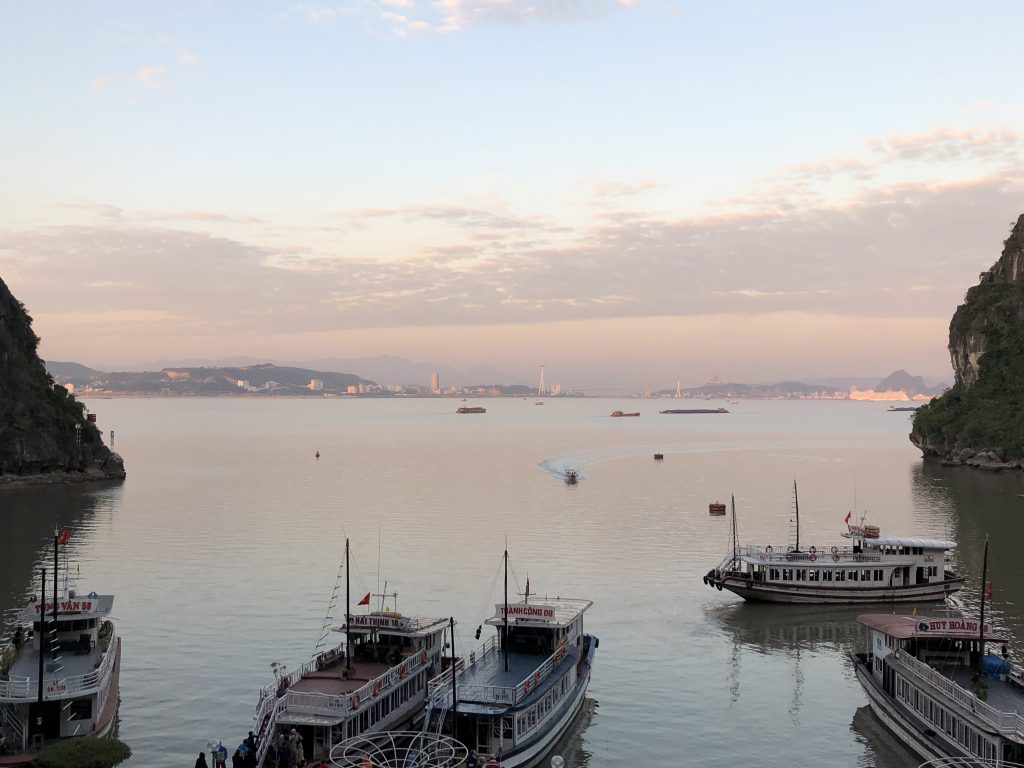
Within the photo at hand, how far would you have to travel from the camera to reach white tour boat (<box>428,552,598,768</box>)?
1277 inches

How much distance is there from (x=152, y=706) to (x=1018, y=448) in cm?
13416

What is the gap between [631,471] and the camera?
14925 cm

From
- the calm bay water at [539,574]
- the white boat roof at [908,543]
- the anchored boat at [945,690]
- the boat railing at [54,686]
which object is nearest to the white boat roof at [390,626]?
the calm bay water at [539,574]

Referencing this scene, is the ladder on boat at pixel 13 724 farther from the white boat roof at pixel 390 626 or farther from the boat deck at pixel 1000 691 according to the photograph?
the boat deck at pixel 1000 691

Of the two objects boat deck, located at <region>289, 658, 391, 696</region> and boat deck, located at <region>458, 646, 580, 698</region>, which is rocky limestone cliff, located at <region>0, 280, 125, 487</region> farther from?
boat deck, located at <region>458, 646, 580, 698</region>

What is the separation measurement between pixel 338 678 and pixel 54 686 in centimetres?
921

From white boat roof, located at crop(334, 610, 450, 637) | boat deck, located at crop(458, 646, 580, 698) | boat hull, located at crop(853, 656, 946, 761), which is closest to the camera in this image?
boat hull, located at crop(853, 656, 946, 761)

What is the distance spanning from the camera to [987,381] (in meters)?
163

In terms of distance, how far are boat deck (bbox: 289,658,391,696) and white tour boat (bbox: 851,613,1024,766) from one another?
1894cm

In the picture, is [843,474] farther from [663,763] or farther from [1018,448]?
[663,763]

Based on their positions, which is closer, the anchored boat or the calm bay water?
the anchored boat

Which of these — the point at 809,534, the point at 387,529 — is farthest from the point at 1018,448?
the point at 387,529

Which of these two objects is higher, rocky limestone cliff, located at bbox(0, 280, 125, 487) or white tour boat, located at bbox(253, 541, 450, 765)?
rocky limestone cliff, located at bbox(0, 280, 125, 487)

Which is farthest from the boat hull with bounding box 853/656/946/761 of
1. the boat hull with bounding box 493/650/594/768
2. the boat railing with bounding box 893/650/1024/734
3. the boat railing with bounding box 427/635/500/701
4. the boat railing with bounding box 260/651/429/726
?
the boat railing with bounding box 260/651/429/726
